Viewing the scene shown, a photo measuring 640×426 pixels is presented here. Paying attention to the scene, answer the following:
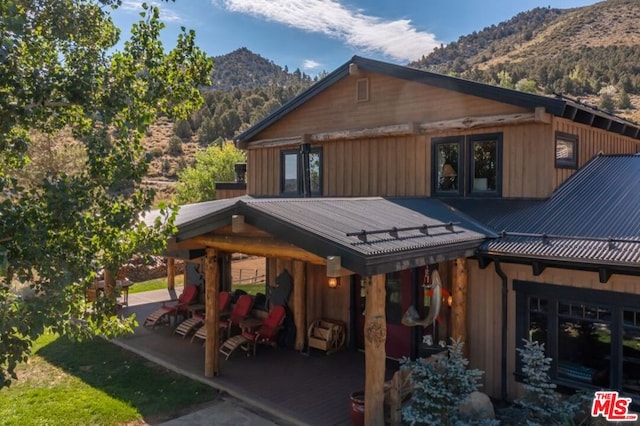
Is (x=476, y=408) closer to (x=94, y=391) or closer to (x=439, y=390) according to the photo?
(x=439, y=390)

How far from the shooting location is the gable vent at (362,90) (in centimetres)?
1183

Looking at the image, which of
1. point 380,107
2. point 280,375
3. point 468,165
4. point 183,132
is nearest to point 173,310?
point 280,375

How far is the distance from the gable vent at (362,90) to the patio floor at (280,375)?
6100mm

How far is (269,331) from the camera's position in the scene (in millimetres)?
11164

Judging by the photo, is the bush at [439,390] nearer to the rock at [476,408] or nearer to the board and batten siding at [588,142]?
the rock at [476,408]

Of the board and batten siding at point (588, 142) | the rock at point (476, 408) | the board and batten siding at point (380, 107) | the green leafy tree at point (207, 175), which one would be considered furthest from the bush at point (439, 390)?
the green leafy tree at point (207, 175)

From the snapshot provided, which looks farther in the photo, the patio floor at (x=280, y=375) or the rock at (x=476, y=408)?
the patio floor at (x=280, y=375)

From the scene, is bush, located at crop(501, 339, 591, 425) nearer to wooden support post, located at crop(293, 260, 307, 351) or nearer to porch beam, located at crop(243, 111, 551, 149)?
porch beam, located at crop(243, 111, 551, 149)

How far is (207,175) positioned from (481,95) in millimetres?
21585

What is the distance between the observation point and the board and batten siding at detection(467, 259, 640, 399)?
26.6 ft

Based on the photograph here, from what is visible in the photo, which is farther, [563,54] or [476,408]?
[563,54]

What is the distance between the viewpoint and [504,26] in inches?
3209

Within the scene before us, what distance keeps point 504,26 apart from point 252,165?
8057 cm

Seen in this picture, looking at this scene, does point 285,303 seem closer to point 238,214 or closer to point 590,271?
point 238,214
